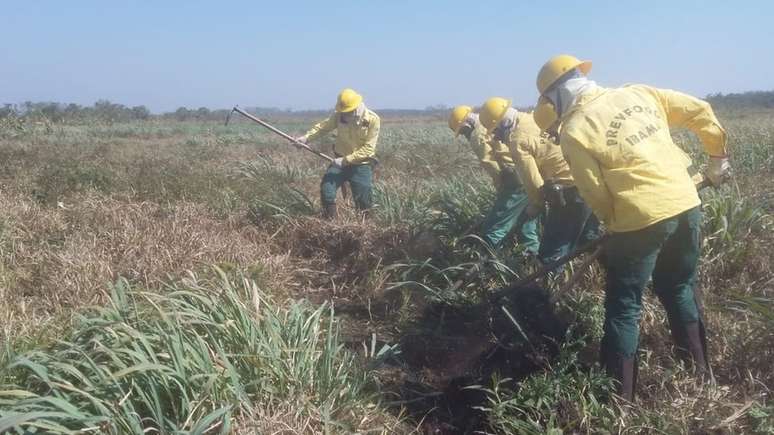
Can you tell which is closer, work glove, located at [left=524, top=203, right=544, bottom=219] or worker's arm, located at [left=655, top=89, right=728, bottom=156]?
worker's arm, located at [left=655, top=89, right=728, bottom=156]

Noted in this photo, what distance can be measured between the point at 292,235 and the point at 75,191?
122 inches

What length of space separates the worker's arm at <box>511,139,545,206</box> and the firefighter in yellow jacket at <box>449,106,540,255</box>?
0.40 m

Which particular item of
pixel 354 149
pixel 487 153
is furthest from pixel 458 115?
pixel 354 149

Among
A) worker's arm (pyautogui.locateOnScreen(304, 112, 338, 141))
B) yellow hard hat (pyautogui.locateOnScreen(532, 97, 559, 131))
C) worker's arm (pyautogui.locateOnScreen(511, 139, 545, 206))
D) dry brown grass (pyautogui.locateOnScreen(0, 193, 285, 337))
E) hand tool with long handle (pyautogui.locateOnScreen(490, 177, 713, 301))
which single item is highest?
yellow hard hat (pyautogui.locateOnScreen(532, 97, 559, 131))

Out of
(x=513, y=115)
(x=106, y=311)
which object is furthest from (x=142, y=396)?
(x=513, y=115)

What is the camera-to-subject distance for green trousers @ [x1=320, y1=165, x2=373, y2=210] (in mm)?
6641

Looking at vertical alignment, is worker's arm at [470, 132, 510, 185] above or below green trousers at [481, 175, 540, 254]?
above

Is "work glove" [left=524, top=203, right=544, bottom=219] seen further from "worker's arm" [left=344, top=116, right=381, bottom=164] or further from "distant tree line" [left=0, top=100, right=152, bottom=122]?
"distant tree line" [left=0, top=100, right=152, bottom=122]

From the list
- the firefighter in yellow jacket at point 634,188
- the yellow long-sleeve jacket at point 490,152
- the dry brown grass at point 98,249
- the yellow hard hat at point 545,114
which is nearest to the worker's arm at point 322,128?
the dry brown grass at point 98,249

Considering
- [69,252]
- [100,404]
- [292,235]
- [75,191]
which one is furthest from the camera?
[75,191]

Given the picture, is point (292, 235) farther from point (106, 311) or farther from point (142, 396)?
point (142, 396)

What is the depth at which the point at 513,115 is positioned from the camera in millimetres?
5320

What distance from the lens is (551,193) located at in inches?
179

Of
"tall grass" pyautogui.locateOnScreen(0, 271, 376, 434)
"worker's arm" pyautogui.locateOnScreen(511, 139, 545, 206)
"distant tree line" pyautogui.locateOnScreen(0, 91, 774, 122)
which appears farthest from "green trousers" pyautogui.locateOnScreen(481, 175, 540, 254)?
"distant tree line" pyautogui.locateOnScreen(0, 91, 774, 122)
